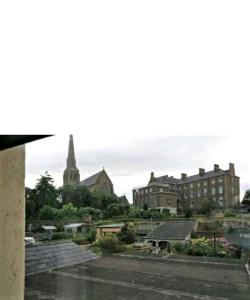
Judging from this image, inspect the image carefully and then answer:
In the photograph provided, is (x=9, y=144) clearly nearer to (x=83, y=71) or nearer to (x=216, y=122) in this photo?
(x=83, y=71)

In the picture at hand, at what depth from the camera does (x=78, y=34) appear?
1.99 feet

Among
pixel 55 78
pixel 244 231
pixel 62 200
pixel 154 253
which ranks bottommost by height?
→ pixel 154 253

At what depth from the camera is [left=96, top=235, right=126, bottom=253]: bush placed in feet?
6.26

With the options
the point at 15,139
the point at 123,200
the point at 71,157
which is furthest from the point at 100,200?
the point at 15,139

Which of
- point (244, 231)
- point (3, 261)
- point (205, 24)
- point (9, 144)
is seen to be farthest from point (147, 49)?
point (244, 231)

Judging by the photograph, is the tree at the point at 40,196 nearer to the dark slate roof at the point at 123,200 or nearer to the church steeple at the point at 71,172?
the church steeple at the point at 71,172

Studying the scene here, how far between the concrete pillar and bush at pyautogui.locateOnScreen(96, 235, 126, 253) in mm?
1107

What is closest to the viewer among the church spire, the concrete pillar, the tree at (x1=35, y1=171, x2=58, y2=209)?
the concrete pillar

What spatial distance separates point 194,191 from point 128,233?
0.77 metres

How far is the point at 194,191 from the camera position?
4.89ft

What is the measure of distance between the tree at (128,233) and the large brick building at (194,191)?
0.39 m

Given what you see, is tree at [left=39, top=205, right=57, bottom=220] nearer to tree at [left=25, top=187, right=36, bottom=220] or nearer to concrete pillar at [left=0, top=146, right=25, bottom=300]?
tree at [left=25, top=187, right=36, bottom=220]

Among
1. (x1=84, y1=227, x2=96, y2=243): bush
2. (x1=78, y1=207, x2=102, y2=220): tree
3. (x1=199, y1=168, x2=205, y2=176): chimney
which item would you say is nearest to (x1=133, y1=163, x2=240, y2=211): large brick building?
(x1=199, y1=168, x2=205, y2=176): chimney

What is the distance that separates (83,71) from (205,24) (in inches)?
10.3
